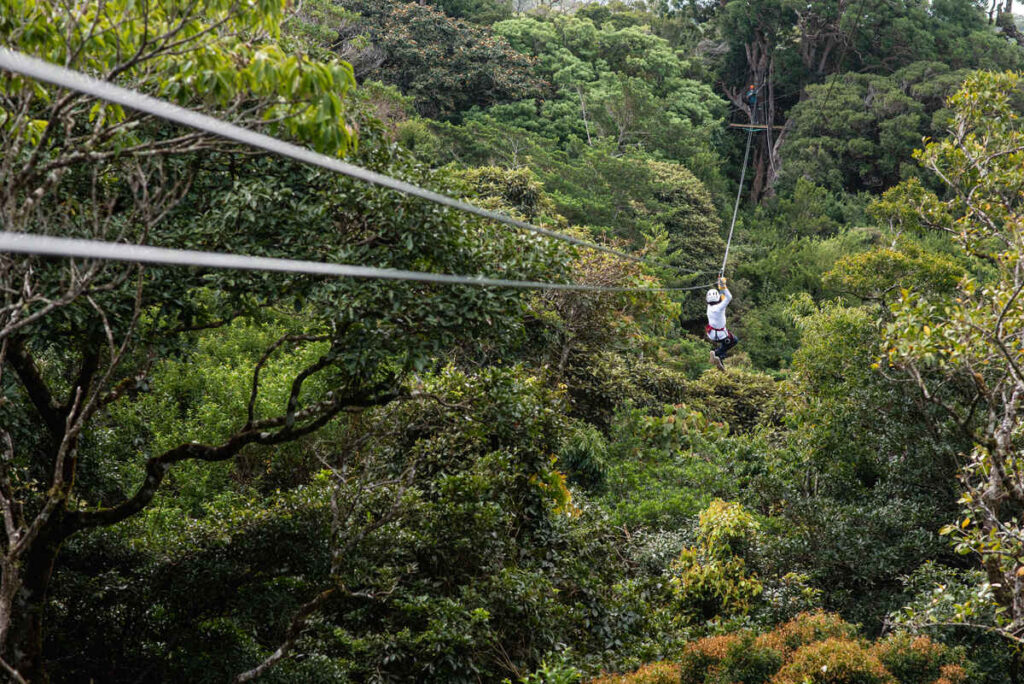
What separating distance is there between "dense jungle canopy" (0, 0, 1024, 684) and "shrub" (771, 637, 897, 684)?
0.02 metres

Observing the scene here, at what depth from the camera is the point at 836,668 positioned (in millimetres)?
5824

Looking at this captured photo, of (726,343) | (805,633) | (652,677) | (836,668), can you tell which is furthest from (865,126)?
(652,677)

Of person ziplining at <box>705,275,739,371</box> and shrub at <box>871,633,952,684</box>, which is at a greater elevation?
person ziplining at <box>705,275,739,371</box>

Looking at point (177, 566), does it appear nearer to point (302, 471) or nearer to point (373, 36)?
point (302, 471)

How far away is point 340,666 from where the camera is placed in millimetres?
5668

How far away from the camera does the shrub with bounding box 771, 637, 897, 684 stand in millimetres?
5820

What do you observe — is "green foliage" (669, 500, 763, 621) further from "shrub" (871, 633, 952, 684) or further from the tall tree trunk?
the tall tree trunk

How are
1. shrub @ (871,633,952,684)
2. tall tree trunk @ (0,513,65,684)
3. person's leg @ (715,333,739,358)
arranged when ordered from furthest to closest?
1. person's leg @ (715,333,739,358)
2. shrub @ (871,633,952,684)
3. tall tree trunk @ (0,513,65,684)

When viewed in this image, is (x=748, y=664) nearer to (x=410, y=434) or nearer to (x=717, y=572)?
(x=717, y=572)

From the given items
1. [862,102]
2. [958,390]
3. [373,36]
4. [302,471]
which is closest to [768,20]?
[862,102]

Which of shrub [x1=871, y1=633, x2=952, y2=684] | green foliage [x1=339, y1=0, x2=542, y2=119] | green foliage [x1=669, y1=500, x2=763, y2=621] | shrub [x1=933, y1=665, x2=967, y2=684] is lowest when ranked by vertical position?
green foliage [x1=669, y1=500, x2=763, y2=621]

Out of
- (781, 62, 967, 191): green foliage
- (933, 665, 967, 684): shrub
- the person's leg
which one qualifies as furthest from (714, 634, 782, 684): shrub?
(781, 62, 967, 191): green foliage

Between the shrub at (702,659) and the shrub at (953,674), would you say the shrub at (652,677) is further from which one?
the shrub at (953,674)

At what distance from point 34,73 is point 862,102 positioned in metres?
33.0
